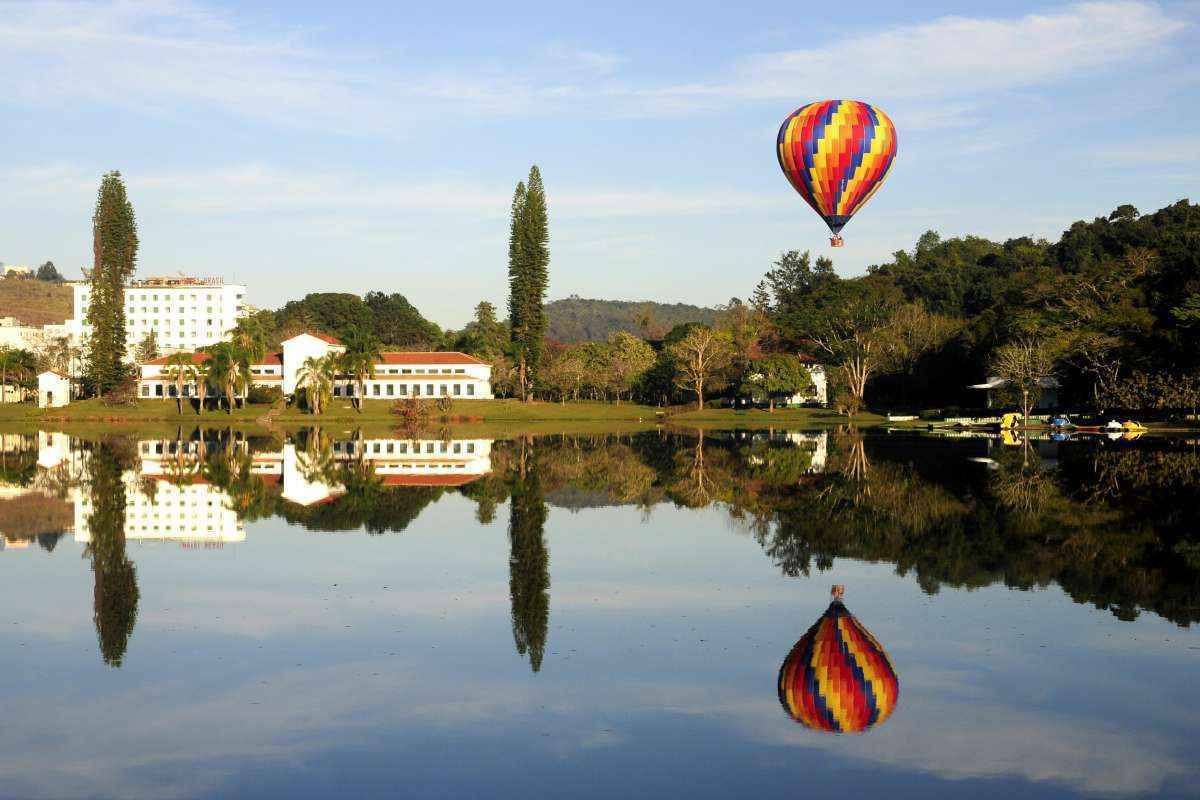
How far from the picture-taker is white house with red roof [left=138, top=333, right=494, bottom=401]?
309 feet

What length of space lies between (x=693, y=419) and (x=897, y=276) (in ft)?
140

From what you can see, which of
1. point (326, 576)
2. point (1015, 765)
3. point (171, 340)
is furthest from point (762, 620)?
point (171, 340)

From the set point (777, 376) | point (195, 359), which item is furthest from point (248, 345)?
point (777, 376)

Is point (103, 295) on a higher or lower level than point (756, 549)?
higher

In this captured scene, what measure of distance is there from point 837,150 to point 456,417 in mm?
39380

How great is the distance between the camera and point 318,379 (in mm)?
81188

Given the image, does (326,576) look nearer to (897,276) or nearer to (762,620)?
(762,620)

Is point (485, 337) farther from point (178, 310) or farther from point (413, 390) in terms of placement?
point (178, 310)

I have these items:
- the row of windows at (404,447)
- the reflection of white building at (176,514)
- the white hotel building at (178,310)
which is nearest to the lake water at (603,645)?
the reflection of white building at (176,514)

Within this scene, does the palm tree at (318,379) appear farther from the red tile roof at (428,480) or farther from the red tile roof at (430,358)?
the red tile roof at (428,480)

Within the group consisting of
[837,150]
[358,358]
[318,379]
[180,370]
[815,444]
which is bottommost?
[815,444]

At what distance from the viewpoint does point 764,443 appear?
56.4 m

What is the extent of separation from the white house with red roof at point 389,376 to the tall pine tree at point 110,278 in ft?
18.3

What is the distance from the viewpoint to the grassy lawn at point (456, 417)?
76.1 m
